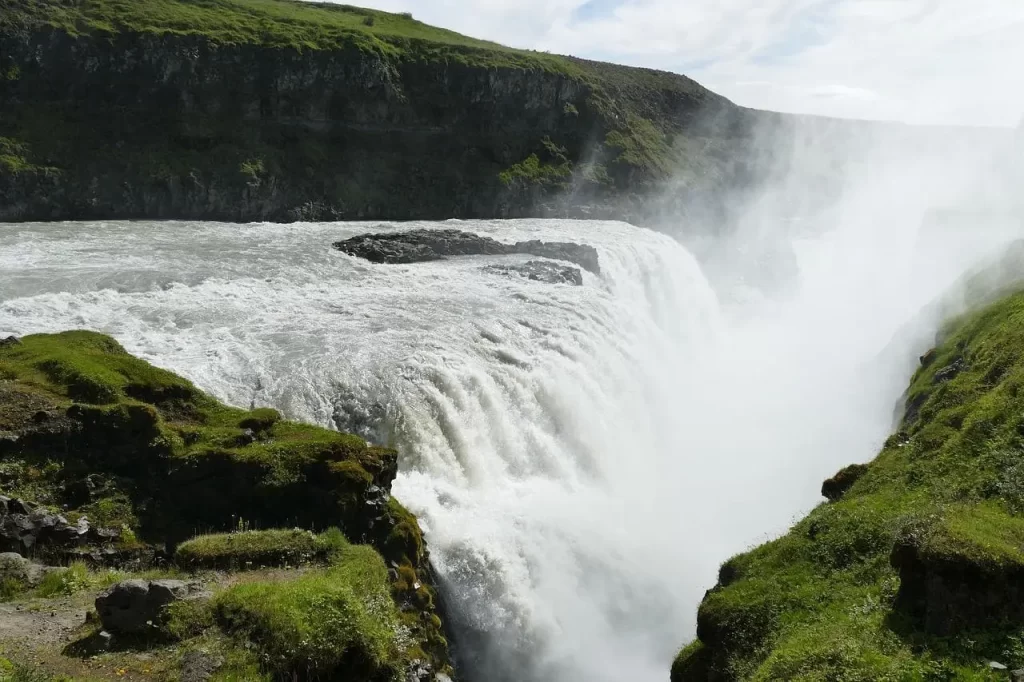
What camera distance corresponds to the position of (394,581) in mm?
14281

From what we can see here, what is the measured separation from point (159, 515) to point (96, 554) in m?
1.49

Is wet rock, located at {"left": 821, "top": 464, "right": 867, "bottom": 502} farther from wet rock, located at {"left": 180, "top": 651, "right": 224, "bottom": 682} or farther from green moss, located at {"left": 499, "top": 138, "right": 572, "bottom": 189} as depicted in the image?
green moss, located at {"left": 499, "top": 138, "right": 572, "bottom": 189}

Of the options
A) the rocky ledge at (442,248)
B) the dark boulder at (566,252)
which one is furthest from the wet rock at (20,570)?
the dark boulder at (566,252)

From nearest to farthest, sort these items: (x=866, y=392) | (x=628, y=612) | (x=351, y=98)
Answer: (x=628, y=612) → (x=866, y=392) → (x=351, y=98)

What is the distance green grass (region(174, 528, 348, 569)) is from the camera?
12602mm

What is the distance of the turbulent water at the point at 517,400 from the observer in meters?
19.4

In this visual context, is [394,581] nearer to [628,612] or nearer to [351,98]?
[628,612]

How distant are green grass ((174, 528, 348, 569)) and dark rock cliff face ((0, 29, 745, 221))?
4814 centimetres

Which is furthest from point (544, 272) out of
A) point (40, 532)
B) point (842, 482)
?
point (40, 532)

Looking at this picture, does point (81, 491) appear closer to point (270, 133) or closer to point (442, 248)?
point (442, 248)

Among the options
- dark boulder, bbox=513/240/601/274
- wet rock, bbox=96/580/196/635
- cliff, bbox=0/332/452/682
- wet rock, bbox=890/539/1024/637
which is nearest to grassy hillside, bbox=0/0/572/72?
dark boulder, bbox=513/240/601/274

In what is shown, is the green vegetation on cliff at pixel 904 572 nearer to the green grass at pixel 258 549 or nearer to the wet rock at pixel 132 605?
the green grass at pixel 258 549

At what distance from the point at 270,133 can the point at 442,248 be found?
3233 cm

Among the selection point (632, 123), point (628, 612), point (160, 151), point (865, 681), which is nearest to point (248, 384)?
point (628, 612)
